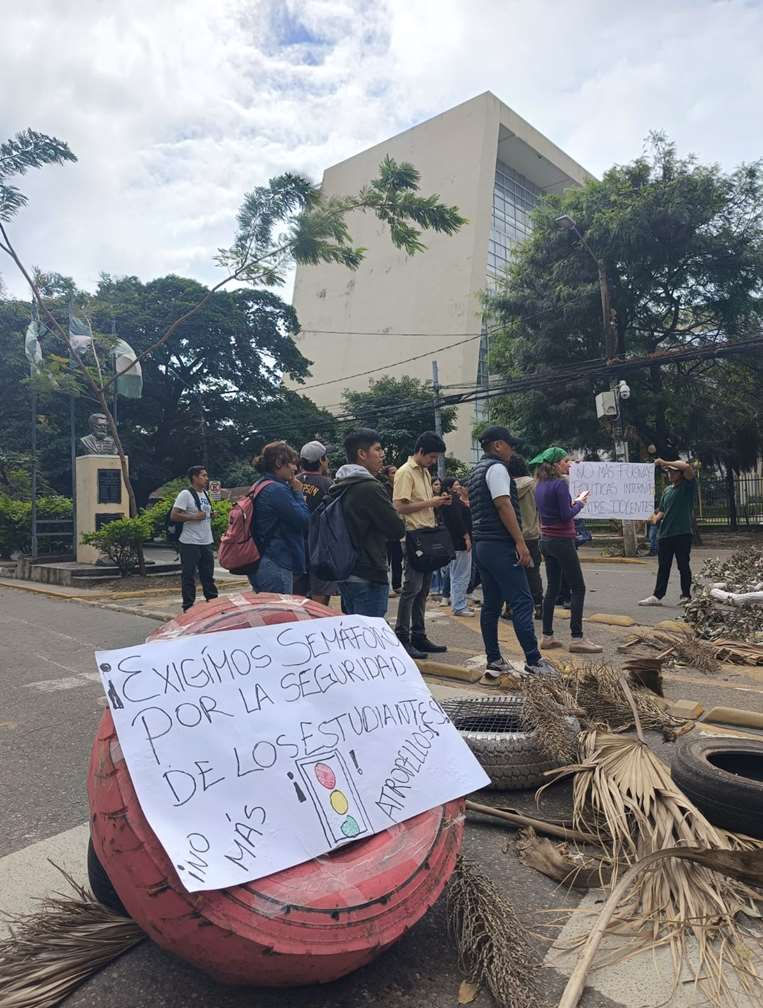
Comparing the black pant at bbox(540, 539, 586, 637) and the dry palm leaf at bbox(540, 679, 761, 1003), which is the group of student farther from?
the dry palm leaf at bbox(540, 679, 761, 1003)

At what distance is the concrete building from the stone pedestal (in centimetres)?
→ 3044

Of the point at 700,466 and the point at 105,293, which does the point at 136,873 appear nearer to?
the point at 700,466

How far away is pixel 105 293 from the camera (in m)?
29.5

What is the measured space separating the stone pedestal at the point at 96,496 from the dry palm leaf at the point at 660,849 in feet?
41.9

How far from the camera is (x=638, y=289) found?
20.1m

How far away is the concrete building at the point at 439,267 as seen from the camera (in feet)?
154

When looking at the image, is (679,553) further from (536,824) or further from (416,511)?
(536,824)

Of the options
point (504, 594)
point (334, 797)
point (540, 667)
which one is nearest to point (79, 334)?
point (504, 594)

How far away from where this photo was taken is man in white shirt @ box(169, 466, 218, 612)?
7484mm

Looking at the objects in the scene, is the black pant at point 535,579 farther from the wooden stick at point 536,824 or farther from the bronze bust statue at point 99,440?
the bronze bust statue at point 99,440

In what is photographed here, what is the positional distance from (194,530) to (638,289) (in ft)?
56.2

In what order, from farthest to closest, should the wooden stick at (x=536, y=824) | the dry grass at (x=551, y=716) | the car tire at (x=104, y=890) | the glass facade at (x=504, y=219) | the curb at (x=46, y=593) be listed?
the glass facade at (x=504, y=219), the curb at (x=46, y=593), the dry grass at (x=551, y=716), the wooden stick at (x=536, y=824), the car tire at (x=104, y=890)

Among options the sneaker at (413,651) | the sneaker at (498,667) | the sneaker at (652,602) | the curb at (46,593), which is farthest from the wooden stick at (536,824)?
the curb at (46,593)

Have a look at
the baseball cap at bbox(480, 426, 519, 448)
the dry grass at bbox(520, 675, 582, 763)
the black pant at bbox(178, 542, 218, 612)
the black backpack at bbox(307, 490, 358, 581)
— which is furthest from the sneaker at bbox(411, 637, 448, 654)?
the black pant at bbox(178, 542, 218, 612)
